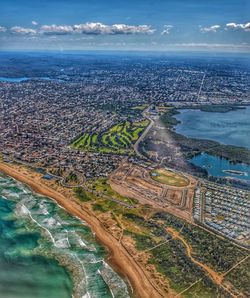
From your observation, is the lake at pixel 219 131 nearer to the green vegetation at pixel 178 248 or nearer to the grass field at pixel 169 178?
the grass field at pixel 169 178

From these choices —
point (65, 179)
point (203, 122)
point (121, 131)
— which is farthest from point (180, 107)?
point (65, 179)

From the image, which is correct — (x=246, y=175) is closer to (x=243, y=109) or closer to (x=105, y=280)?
(x=105, y=280)

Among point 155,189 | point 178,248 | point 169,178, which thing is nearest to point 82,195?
point 155,189

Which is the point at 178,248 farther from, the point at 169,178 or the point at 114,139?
the point at 114,139

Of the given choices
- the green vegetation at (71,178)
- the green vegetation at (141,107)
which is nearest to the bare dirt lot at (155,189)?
the green vegetation at (71,178)

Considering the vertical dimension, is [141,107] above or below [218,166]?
above

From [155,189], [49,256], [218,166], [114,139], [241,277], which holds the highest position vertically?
[114,139]
